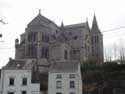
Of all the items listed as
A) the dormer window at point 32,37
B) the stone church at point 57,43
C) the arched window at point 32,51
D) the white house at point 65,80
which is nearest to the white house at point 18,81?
the white house at point 65,80

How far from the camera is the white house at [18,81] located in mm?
32688

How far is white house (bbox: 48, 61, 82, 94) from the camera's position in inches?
1288

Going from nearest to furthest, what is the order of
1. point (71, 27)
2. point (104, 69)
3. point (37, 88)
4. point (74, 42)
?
point (37, 88) → point (104, 69) → point (74, 42) → point (71, 27)

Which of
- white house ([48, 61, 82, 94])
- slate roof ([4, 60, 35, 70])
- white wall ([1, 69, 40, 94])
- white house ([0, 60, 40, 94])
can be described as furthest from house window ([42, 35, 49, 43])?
white wall ([1, 69, 40, 94])

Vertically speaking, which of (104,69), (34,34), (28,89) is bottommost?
(28,89)

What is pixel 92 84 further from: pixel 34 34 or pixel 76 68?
pixel 34 34

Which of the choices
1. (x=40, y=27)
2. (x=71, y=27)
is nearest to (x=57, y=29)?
(x=71, y=27)

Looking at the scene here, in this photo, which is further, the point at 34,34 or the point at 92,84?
the point at 34,34

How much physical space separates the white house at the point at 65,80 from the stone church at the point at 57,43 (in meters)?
17.2

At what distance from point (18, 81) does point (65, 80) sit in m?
7.63

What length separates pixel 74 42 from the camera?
6356cm

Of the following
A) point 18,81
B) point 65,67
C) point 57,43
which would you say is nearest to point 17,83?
point 18,81

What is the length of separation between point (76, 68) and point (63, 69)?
218 centimetres

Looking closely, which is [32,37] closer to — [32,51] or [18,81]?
[32,51]
